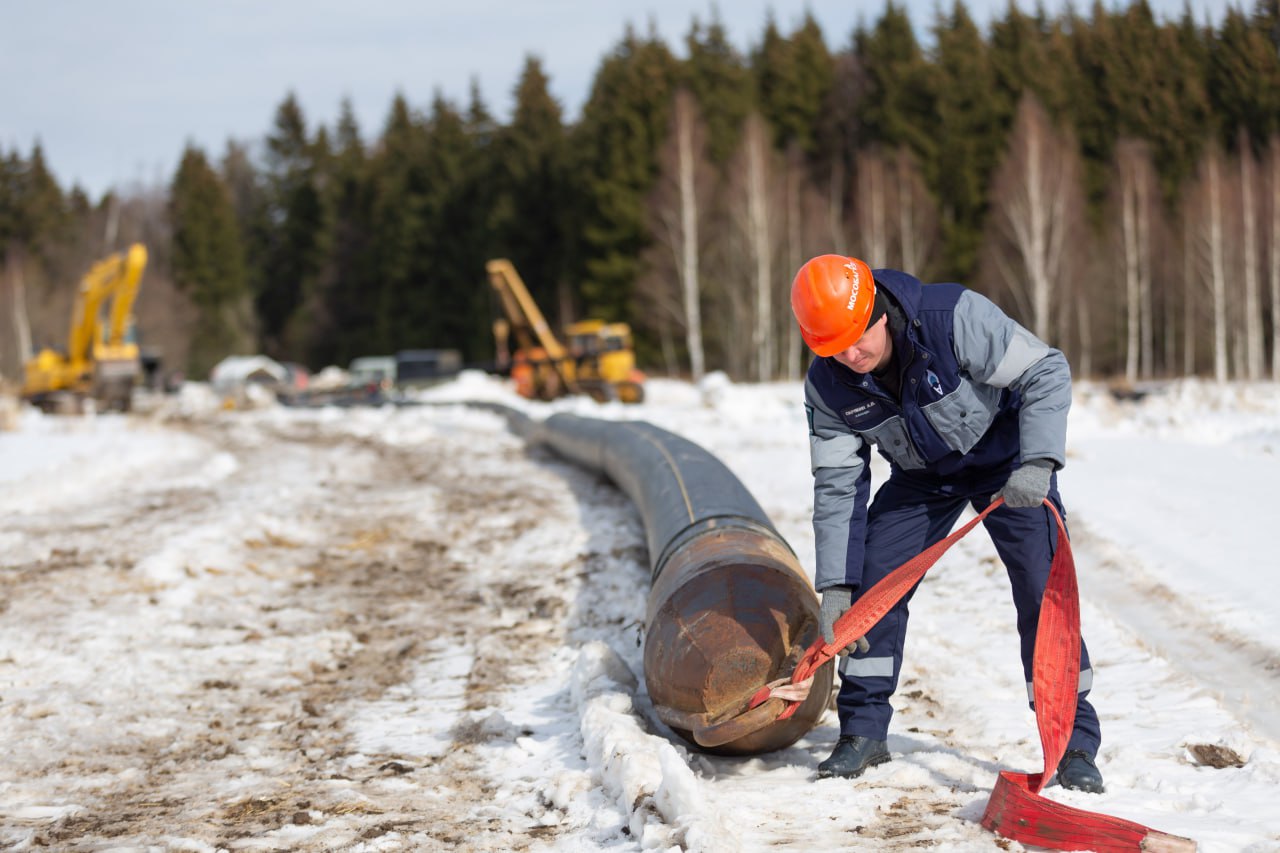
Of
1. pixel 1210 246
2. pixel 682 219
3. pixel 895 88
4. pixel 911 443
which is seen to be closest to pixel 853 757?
pixel 911 443

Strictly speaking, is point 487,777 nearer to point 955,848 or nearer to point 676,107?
point 955,848

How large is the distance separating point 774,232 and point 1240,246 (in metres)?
12.0

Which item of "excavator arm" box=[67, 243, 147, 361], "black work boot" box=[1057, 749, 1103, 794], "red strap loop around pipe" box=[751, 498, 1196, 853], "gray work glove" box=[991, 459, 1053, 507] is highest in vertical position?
"excavator arm" box=[67, 243, 147, 361]

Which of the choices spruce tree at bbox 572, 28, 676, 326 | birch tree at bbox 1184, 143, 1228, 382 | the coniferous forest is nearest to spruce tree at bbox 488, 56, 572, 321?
the coniferous forest

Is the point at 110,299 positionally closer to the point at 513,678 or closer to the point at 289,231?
the point at 513,678

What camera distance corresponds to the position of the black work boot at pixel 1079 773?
3410mm

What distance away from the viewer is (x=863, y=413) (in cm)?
367

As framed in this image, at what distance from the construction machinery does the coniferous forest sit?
579 cm

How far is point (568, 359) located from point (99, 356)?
9887 mm

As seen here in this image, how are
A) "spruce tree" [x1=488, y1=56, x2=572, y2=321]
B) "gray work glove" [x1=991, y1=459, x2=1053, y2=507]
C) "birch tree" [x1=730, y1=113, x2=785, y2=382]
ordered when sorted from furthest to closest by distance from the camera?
"spruce tree" [x1=488, y1=56, x2=572, y2=321], "birch tree" [x1=730, y1=113, x2=785, y2=382], "gray work glove" [x1=991, y1=459, x2=1053, y2=507]

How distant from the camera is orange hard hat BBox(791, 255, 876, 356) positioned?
3402mm

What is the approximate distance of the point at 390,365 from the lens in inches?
1227

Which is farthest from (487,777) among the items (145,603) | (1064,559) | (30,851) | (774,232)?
(774,232)

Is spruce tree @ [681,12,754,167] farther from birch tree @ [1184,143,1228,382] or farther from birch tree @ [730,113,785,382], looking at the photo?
birch tree @ [1184,143,1228,382]
